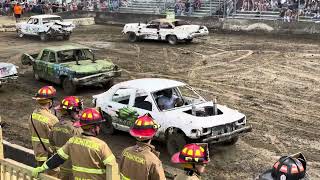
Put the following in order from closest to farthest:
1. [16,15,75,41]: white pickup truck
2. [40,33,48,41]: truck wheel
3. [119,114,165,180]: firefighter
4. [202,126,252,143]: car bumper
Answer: [119,114,165,180]: firefighter
[202,126,252,143]: car bumper
[16,15,75,41]: white pickup truck
[40,33,48,41]: truck wheel

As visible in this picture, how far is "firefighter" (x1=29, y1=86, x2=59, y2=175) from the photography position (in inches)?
274

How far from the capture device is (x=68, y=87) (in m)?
16.1

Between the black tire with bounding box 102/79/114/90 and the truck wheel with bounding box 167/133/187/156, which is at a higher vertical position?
the black tire with bounding box 102/79/114/90

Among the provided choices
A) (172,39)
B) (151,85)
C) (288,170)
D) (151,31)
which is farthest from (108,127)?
(151,31)

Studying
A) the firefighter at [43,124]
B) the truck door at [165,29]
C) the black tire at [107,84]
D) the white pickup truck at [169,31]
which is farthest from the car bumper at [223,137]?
the truck door at [165,29]

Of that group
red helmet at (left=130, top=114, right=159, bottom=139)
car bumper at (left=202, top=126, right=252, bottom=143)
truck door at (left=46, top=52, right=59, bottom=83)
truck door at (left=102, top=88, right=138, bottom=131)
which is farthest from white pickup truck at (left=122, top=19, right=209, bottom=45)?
red helmet at (left=130, top=114, right=159, bottom=139)

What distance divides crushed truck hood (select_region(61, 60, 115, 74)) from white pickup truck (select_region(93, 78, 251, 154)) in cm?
368

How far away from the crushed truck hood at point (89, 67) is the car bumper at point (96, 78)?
6.4 inches

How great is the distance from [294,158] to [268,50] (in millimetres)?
19946

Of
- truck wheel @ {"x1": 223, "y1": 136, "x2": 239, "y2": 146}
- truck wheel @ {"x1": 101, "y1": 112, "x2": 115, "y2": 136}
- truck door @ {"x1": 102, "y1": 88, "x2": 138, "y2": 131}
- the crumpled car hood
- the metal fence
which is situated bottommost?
truck wheel @ {"x1": 223, "y1": 136, "x2": 239, "y2": 146}

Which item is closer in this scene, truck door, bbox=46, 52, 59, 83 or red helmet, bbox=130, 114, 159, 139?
red helmet, bbox=130, 114, 159, 139

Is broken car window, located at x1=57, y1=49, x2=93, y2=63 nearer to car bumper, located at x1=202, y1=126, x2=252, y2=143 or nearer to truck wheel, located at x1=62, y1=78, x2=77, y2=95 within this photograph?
A: truck wheel, located at x1=62, y1=78, x2=77, y2=95

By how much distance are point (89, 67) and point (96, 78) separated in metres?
0.48

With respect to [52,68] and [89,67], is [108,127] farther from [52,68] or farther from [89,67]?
[52,68]
